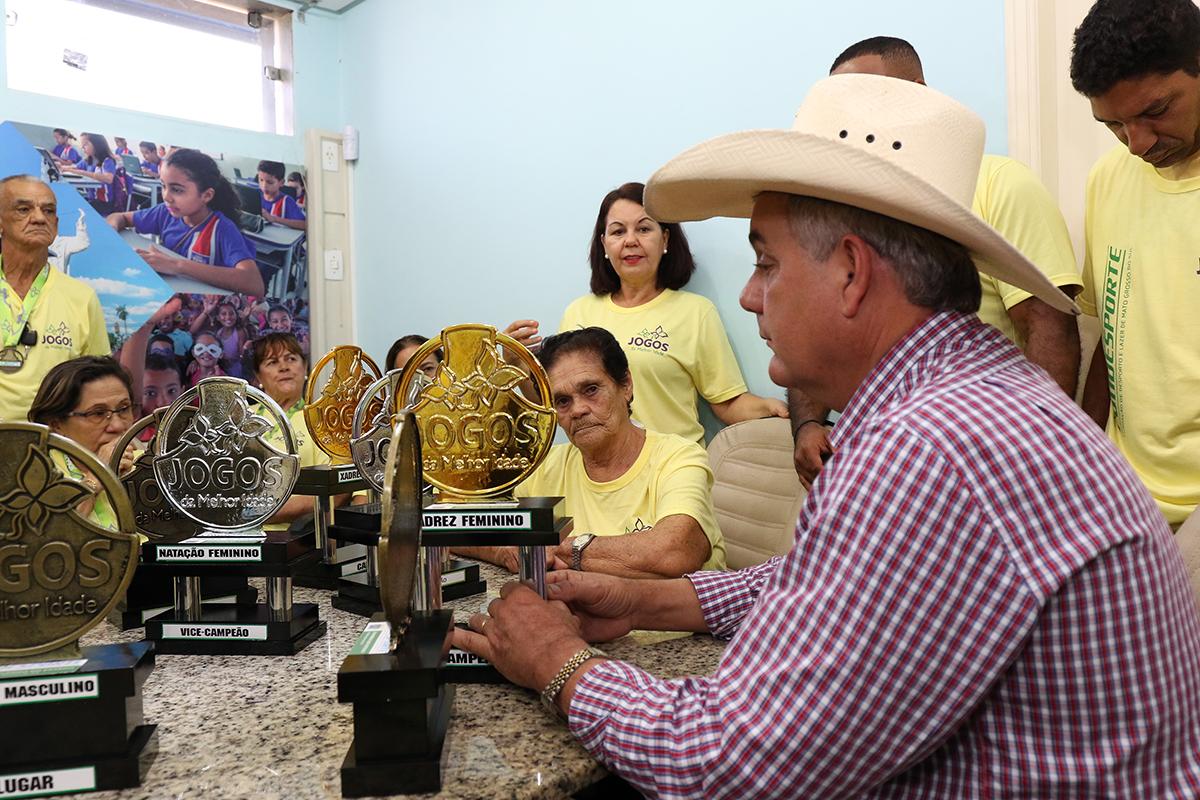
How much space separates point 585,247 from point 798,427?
1679 mm

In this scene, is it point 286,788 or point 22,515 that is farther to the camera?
point 22,515

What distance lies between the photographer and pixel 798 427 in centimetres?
223

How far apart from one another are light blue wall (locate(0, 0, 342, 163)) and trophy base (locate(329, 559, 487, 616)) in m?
3.39

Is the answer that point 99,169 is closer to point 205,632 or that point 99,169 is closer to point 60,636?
point 205,632

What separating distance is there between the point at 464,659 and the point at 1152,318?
1.33m

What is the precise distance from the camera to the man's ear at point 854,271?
97 centimetres

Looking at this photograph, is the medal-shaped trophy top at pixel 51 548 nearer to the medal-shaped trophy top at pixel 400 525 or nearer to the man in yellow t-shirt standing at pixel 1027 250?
the medal-shaped trophy top at pixel 400 525

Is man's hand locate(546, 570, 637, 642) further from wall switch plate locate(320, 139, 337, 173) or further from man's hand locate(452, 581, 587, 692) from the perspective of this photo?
wall switch plate locate(320, 139, 337, 173)

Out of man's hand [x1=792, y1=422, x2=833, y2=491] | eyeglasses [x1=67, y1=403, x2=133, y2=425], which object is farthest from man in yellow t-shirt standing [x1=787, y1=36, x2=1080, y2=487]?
eyeglasses [x1=67, y1=403, x2=133, y2=425]

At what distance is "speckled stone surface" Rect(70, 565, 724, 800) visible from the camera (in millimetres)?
938

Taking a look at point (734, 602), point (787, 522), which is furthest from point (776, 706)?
point (787, 522)

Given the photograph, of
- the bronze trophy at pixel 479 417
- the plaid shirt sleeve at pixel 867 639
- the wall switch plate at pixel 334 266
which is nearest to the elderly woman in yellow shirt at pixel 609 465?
the bronze trophy at pixel 479 417

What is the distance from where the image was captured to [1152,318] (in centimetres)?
169

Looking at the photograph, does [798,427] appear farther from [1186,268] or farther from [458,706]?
[458,706]
